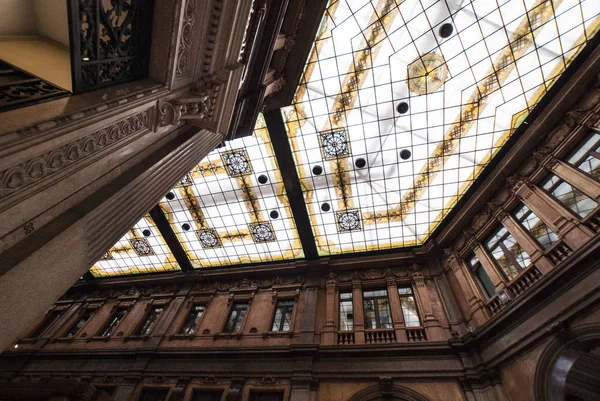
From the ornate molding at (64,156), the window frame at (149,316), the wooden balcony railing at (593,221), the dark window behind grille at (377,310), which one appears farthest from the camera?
the window frame at (149,316)

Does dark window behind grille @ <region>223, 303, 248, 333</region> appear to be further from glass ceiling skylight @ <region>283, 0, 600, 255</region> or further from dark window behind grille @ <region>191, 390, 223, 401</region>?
glass ceiling skylight @ <region>283, 0, 600, 255</region>

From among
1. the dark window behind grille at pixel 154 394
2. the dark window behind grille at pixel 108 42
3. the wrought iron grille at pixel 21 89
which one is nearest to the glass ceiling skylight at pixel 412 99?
the dark window behind grille at pixel 108 42

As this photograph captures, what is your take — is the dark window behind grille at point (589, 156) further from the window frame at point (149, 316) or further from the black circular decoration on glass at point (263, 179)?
the window frame at point (149, 316)

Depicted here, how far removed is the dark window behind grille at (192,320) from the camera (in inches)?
509

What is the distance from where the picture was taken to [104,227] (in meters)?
3.56

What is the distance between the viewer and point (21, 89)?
9.95 ft

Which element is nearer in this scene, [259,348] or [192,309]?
[259,348]

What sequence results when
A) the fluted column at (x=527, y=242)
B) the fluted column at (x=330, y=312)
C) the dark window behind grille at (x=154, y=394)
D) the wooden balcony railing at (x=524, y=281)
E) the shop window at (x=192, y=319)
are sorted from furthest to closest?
the shop window at (x=192, y=319)
the fluted column at (x=330, y=312)
the dark window behind grille at (x=154, y=394)
the wooden balcony railing at (x=524, y=281)
the fluted column at (x=527, y=242)

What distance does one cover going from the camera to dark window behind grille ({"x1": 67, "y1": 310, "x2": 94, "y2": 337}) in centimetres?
1466

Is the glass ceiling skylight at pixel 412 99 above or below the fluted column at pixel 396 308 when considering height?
above

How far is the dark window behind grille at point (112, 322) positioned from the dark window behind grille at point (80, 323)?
4.32 feet

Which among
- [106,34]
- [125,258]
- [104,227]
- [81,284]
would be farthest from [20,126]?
Answer: [81,284]

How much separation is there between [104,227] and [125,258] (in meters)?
14.9

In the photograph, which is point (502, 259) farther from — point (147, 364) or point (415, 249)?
point (147, 364)
